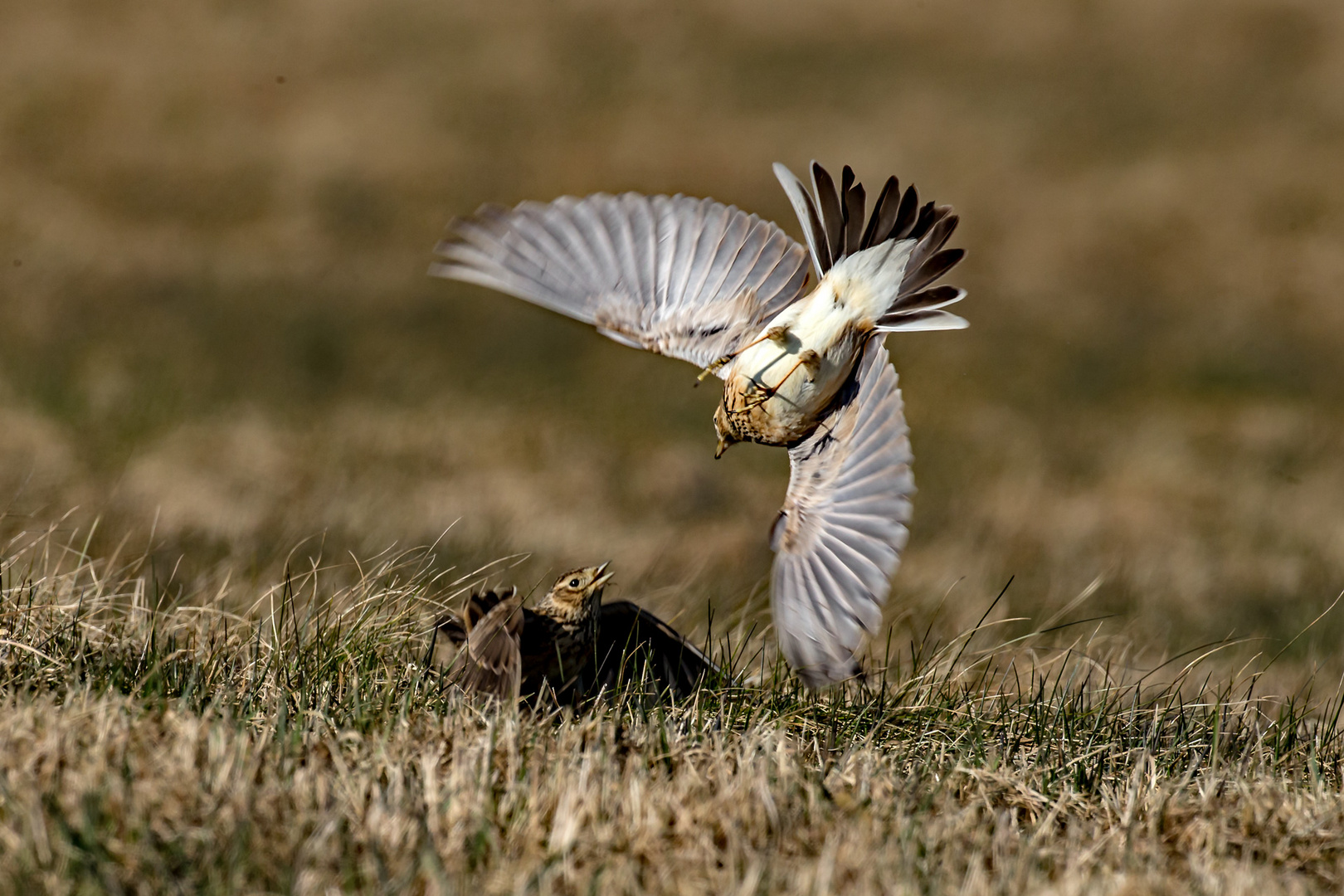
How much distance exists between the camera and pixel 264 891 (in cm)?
296

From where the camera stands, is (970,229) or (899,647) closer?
(899,647)

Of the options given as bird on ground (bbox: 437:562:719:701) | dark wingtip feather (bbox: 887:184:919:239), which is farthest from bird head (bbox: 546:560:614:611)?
dark wingtip feather (bbox: 887:184:919:239)

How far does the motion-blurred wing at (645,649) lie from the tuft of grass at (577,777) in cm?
17

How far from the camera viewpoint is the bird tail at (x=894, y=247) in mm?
4875

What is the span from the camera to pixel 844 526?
15.0 feet

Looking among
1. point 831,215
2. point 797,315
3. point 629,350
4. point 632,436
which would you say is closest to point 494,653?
point 797,315

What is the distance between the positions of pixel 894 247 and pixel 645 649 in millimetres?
1504

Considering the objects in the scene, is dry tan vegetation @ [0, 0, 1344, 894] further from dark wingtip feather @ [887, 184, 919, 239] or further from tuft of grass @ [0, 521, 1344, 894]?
dark wingtip feather @ [887, 184, 919, 239]

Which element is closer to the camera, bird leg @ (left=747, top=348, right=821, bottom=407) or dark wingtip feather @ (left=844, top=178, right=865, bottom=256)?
bird leg @ (left=747, top=348, right=821, bottom=407)

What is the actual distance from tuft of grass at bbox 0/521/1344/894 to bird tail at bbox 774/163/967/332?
1.11m

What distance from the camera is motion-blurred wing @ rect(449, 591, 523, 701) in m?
4.13

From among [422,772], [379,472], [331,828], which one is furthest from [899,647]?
[379,472]

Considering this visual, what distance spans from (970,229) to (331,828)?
1654cm

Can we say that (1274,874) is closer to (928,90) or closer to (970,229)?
(970,229)
